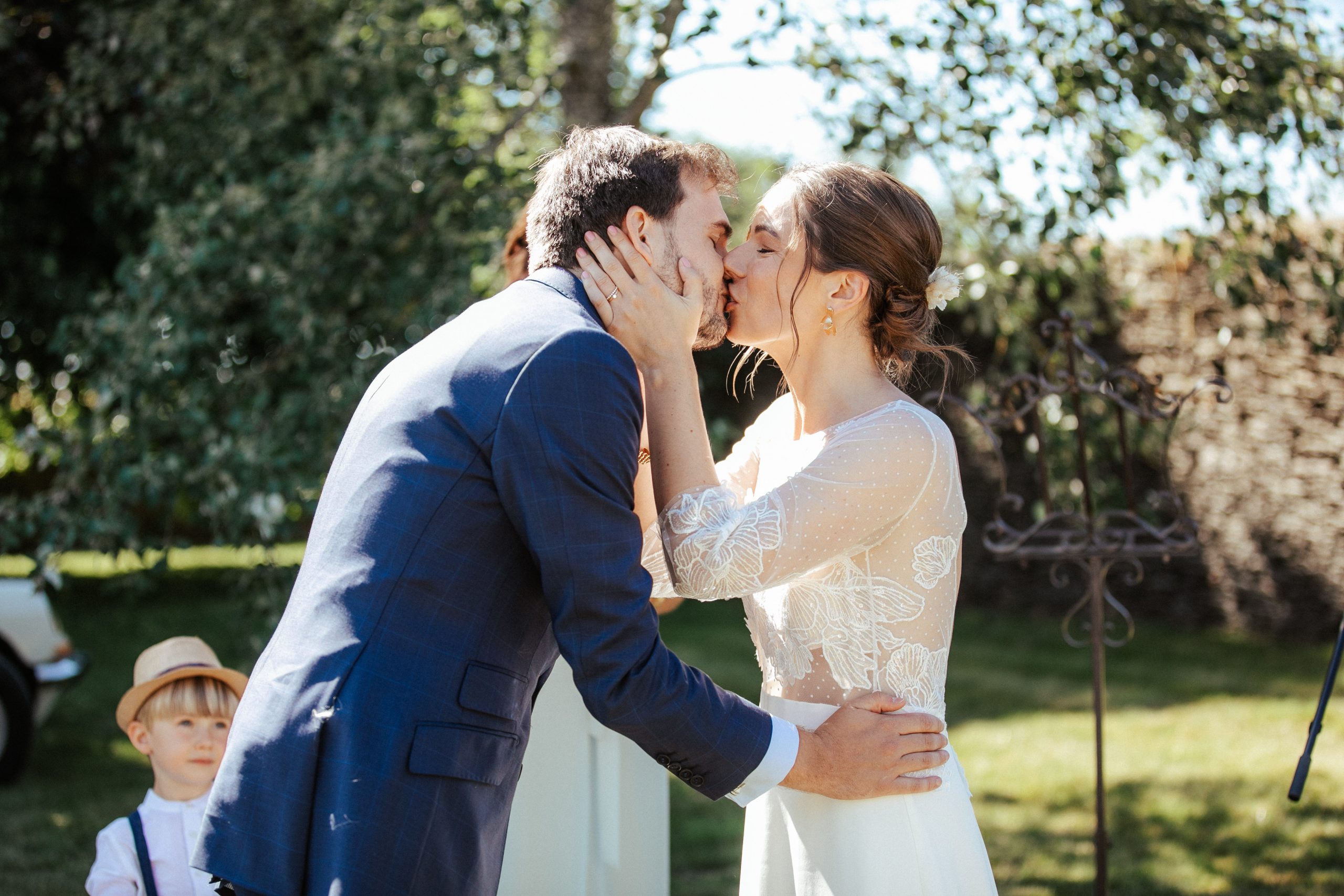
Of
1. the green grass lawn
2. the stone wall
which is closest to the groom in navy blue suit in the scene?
the green grass lawn

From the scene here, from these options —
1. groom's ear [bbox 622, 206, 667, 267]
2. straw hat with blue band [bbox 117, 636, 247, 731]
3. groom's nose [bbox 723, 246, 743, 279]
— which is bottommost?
straw hat with blue band [bbox 117, 636, 247, 731]

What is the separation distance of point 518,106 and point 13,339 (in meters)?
5.08

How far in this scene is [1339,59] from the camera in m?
4.91

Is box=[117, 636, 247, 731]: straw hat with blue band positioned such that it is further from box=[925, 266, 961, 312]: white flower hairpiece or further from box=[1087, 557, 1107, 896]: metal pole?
box=[1087, 557, 1107, 896]: metal pole

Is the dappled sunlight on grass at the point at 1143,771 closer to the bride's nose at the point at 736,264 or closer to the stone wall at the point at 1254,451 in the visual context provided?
the stone wall at the point at 1254,451

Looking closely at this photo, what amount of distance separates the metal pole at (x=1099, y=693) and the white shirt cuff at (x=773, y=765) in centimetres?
216

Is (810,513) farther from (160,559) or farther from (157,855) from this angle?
(160,559)

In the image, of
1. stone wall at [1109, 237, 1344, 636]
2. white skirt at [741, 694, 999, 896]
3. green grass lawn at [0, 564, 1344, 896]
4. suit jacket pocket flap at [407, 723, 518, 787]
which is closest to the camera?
suit jacket pocket flap at [407, 723, 518, 787]

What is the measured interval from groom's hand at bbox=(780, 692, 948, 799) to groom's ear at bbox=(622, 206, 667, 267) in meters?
0.89

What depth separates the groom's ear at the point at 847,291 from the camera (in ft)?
7.43

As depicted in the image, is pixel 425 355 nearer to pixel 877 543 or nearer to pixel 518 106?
pixel 877 543

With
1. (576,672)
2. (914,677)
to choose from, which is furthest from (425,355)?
(914,677)

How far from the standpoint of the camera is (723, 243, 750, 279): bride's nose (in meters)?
2.30

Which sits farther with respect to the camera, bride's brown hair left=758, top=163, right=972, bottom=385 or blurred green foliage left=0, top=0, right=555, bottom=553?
blurred green foliage left=0, top=0, right=555, bottom=553
